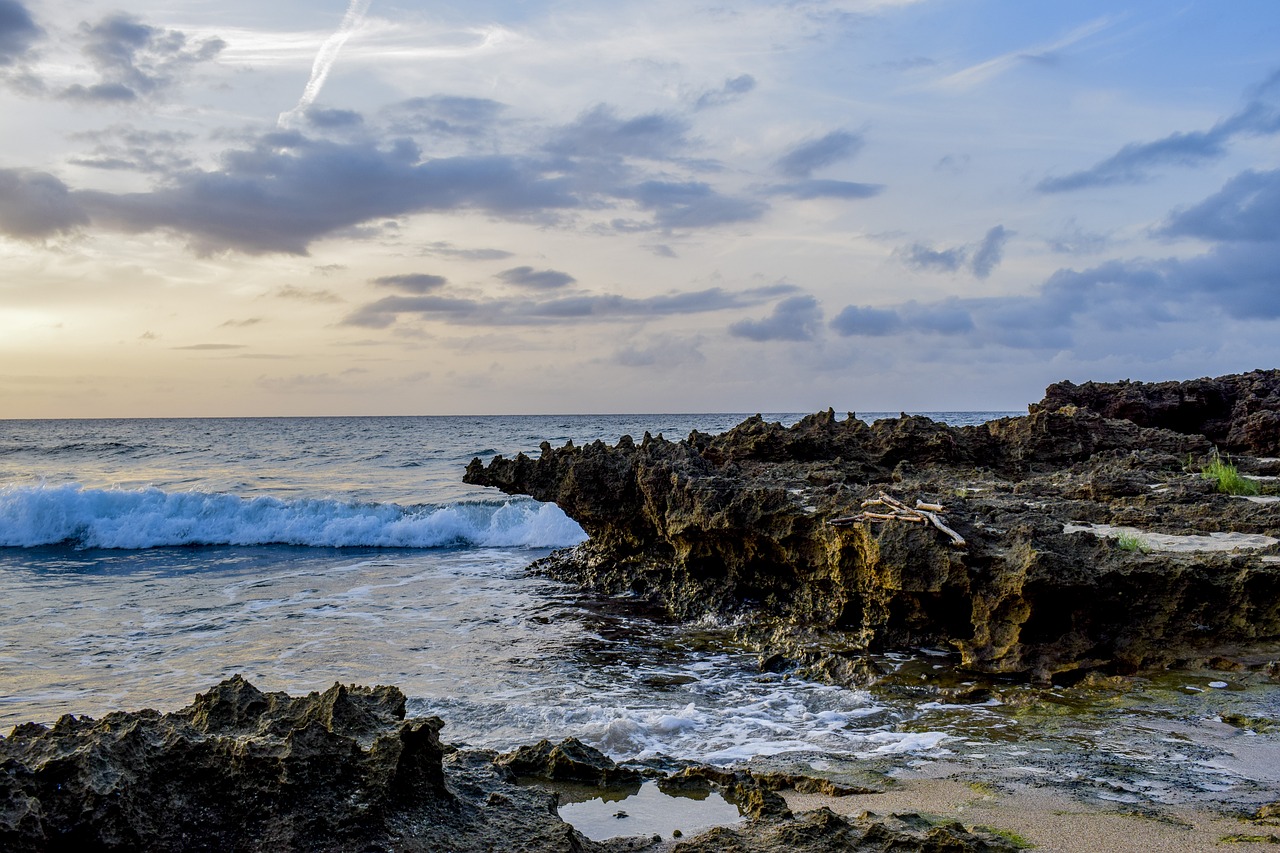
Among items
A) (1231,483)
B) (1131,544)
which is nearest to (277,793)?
(1131,544)

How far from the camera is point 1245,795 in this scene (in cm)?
414

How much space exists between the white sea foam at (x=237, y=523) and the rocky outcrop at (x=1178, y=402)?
10824 mm

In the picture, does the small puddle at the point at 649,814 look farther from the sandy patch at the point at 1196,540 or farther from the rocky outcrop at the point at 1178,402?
the rocky outcrop at the point at 1178,402

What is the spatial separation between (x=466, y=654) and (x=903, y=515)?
454cm

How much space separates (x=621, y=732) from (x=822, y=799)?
5.66 ft

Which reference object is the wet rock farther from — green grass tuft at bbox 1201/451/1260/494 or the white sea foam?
the white sea foam

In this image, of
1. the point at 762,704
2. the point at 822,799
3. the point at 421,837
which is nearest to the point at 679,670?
the point at 762,704

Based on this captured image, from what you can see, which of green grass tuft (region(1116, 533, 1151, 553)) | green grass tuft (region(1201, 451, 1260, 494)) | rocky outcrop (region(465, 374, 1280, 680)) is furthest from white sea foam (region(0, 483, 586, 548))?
green grass tuft (region(1116, 533, 1151, 553))

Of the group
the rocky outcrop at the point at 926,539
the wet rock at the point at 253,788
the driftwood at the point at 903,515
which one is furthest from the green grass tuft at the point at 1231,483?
the wet rock at the point at 253,788

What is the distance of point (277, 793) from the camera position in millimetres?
3148

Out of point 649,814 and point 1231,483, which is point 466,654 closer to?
point 649,814

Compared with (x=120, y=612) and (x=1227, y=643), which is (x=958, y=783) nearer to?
(x=1227, y=643)

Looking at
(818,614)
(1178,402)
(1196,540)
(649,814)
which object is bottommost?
(649,814)

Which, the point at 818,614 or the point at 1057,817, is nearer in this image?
the point at 1057,817
